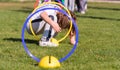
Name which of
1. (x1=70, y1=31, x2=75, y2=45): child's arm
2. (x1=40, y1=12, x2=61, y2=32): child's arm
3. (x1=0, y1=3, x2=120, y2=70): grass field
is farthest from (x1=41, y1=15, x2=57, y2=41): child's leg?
(x1=40, y1=12, x2=61, y2=32): child's arm

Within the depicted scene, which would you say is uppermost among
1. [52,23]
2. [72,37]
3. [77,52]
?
[52,23]

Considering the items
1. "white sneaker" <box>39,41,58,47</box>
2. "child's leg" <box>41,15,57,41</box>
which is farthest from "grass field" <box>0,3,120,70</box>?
"child's leg" <box>41,15,57,41</box>

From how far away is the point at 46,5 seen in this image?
21.1ft

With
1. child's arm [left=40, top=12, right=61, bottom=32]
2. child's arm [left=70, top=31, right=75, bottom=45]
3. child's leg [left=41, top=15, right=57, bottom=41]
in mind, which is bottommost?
child's arm [left=70, top=31, right=75, bottom=45]

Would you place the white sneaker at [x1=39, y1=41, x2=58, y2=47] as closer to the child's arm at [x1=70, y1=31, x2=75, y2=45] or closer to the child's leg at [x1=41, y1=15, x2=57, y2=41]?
the child's leg at [x1=41, y1=15, x2=57, y2=41]

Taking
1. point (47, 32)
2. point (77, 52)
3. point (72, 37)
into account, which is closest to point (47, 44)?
point (47, 32)

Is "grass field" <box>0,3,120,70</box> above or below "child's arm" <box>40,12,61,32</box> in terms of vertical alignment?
below

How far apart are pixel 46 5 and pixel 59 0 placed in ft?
4.27

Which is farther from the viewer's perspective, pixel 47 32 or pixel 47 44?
pixel 47 32

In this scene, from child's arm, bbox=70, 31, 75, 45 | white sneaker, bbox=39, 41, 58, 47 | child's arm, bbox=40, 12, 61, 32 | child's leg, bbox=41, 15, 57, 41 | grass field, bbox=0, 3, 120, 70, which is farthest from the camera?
child's arm, bbox=70, 31, 75, 45

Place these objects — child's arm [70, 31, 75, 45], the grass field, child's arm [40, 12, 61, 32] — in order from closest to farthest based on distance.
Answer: the grass field
child's arm [40, 12, 61, 32]
child's arm [70, 31, 75, 45]

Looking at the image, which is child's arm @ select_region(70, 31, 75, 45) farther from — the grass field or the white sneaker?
the white sneaker

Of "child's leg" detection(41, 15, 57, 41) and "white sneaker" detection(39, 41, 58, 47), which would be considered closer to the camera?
"white sneaker" detection(39, 41, 58, 47)

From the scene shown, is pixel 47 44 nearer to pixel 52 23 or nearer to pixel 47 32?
pixel 47 32
